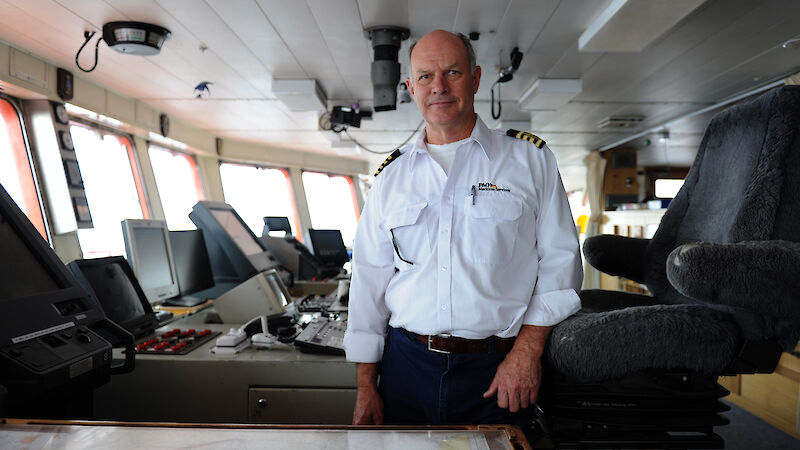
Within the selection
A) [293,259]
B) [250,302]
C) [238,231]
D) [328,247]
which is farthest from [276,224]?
[250,302]

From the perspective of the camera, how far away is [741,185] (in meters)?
1.08

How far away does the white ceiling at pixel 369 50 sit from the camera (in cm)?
318

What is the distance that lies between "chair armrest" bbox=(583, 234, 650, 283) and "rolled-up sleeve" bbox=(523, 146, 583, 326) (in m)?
0.30

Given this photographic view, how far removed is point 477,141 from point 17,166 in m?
4.64

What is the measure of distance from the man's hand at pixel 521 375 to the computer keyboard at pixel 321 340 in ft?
1.96

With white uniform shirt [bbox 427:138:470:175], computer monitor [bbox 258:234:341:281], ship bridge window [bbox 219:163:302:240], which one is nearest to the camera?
white uniform shirt [bbox 427:138:470:175]

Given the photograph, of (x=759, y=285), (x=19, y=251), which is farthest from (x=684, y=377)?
(x=19, y=251)

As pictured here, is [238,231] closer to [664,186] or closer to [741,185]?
[741,185]

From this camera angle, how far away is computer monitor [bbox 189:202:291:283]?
7.86ft

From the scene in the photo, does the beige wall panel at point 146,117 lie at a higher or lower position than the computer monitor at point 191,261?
higher

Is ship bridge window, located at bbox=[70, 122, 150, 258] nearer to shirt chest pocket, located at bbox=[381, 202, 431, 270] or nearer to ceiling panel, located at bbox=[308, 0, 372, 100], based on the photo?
ceiling panel, located at bbox=[308, 0, 372, 100]

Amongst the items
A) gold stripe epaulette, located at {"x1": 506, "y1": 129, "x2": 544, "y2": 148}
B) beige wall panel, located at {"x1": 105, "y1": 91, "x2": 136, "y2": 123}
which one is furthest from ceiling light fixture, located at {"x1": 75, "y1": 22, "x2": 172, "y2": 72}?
gold stripe epaulette, located at {"x1": 506, "y1": 129, "x2": 544, "y2": 148}

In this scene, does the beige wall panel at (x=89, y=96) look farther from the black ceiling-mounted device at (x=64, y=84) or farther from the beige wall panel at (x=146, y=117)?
the beige wall panel at (x=146, y=117)

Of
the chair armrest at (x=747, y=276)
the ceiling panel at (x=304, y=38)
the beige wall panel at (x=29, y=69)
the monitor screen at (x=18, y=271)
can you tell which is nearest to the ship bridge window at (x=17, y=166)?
the beige wall panel at (x=29, y=69)
